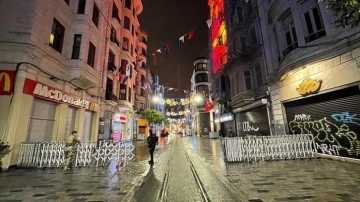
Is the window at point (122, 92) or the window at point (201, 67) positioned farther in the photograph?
the window at point (201, 67)

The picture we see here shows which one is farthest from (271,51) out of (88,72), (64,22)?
(64,22)

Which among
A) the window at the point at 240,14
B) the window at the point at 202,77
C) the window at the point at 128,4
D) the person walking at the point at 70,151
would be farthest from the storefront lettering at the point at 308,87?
the window at the point at 202,77

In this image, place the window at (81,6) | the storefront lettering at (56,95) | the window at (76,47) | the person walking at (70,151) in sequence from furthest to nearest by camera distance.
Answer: the window at (81,6)
the window at (76,47)
the storefront lettering at (56,95)
the person walking at (70,151)

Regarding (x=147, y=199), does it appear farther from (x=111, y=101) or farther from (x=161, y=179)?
(x=111, y=101)

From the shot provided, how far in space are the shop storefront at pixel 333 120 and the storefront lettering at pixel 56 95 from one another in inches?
628

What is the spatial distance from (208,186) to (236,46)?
770 inches

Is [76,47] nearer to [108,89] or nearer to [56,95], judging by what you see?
[56,95]

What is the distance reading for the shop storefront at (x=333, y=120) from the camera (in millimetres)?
9521

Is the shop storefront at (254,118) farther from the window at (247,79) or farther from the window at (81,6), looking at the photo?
the window at (81,6)

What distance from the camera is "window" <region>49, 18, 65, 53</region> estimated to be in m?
13.1

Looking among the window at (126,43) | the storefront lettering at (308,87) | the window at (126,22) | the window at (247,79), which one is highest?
the window at (126,22)

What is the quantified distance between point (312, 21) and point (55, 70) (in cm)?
1654

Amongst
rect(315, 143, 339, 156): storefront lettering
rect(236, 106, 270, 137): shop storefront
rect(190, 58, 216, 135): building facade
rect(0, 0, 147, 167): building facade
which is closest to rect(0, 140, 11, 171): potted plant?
rect(0, 0, 147, 167): building facade

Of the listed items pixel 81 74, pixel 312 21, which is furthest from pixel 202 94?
pixel 312 21
